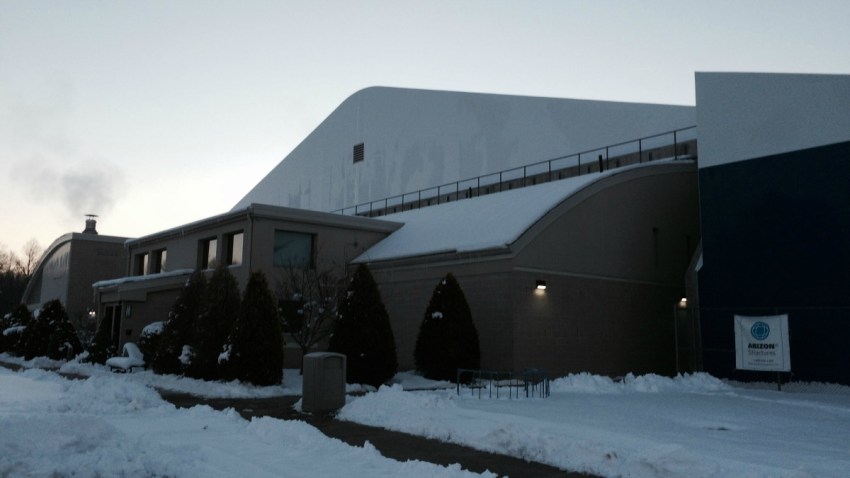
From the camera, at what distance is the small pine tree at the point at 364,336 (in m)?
20.5

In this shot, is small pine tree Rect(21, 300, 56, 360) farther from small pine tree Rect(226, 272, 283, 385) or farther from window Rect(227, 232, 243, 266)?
small pine tree Rect(226, 272, 283, 385)

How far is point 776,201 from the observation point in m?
22.6

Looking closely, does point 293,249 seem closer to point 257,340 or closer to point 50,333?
point 257,340

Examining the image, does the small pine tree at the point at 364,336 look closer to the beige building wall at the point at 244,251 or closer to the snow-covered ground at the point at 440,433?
the snow-covered ground at the point at 440,433

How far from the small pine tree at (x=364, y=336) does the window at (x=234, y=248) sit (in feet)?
27.6

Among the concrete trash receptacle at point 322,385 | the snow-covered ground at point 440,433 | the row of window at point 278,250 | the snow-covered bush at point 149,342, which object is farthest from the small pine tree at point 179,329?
the concrete trash receptacle at point 322,385

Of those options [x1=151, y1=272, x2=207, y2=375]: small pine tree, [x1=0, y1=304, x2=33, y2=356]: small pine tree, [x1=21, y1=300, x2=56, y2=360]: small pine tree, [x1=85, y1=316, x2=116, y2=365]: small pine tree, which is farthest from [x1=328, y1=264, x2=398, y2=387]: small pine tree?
[x1=0, y1=304, x2=33, y2=356]: small pine tree

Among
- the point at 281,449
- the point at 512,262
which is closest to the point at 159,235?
the point at 512,262

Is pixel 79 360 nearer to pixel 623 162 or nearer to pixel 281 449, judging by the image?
pixel 281 449

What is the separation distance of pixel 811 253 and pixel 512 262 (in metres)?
9.27

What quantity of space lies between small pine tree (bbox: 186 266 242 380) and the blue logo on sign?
634 inches

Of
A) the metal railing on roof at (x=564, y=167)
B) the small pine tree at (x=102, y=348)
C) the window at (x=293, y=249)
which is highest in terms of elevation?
the metal railing on roof at (x=564, y=167)

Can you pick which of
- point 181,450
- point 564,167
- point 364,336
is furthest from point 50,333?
point 181,450

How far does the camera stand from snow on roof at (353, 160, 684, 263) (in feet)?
78.8
